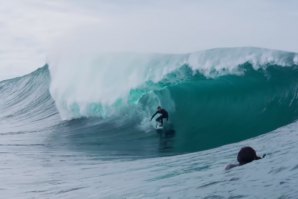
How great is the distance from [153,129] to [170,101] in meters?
1.67

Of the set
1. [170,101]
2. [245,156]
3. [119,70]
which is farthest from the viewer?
[119,70]

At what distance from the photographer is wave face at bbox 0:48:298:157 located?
12.9 metres

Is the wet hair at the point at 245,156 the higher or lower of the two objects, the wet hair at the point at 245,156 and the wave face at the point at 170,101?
the lower

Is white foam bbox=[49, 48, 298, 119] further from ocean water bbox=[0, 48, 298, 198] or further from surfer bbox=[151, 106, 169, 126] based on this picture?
surfer bbox=[151, 106, 169, 126]

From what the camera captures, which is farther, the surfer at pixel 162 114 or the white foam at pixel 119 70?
the white foam at pixel 119 70

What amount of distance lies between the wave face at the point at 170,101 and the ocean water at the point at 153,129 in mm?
38

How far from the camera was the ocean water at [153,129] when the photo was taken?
6.38 m

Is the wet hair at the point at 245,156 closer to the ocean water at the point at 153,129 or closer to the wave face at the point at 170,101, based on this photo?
the ocean water at the point at 153,129

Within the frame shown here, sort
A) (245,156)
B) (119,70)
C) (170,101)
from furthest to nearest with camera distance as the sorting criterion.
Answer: (119,70), (170,101), (245,156)

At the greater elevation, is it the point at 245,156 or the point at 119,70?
the point at 119,70

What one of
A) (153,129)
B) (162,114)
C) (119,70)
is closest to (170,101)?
(162,114)

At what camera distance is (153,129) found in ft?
46.8

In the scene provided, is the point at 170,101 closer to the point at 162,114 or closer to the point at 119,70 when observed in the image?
the point at 162,114

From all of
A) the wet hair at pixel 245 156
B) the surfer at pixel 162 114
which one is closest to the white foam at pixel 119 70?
the surfer at pixel 162 114
